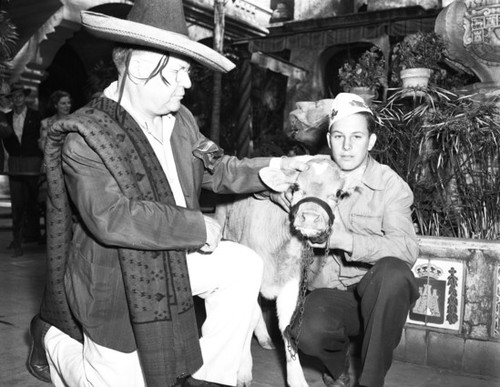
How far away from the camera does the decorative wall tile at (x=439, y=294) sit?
3574 mm

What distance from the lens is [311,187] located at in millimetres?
2926

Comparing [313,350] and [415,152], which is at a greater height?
Result: [415,152]

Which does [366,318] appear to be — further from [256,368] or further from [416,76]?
[416,76]

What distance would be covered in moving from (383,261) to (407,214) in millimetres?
321

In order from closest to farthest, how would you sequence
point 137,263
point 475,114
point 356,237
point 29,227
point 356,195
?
point 137,263
point 356,237
point 356,195
point 475,114
point 29,227

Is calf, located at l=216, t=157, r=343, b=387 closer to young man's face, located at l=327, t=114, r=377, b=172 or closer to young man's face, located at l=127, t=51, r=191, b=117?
young man's face, located at l=327, t=114, r=377, b=172

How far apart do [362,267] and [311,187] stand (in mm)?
547

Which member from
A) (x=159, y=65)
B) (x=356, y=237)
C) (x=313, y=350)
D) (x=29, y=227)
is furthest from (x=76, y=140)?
(x=29, y=227)

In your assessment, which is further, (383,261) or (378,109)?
(378,109)

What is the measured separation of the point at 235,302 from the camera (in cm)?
256

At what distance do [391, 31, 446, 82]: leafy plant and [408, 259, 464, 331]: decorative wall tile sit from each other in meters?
3.38

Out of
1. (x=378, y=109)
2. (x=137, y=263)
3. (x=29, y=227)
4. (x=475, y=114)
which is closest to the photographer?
(x=137, y=263)

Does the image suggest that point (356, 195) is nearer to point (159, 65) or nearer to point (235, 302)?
point (235, 302)

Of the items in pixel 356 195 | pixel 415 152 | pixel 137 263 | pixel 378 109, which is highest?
pixel 378 109
